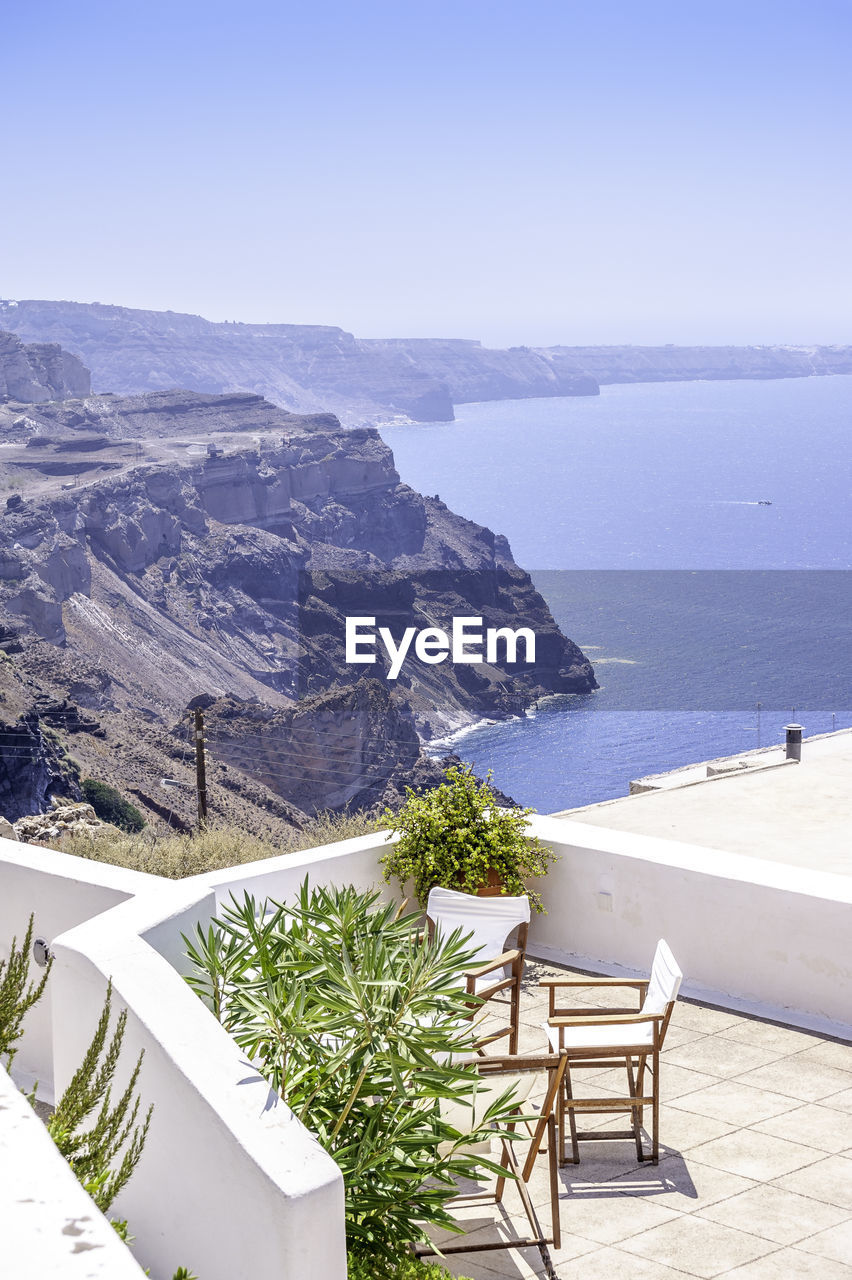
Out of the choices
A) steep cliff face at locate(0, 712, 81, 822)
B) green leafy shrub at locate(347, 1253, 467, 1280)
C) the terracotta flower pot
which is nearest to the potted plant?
the terracotta flower pot

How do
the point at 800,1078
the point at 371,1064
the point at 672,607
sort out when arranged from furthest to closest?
1. the point at 672,607
2. the point at 800,1078
3. the point at 371,1064

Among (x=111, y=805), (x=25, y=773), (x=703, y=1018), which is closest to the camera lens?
(x=703, y=1018)

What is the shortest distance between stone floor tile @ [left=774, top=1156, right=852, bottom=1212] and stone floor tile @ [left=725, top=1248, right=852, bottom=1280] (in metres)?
0.22

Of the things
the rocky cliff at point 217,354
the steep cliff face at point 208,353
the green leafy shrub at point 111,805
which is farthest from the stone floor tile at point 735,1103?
the steep cliff face at point 208,353

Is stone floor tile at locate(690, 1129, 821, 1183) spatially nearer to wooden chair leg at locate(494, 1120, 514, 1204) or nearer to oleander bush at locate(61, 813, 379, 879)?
wooden chair leg at locate(494, 1120, 514, 1204)

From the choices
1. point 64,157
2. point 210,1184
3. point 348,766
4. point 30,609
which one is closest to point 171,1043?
point 210,1184

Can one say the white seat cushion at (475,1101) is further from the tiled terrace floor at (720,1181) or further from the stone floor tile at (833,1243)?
the stone floor tile at (833,1243)

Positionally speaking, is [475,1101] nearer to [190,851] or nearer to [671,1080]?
[671,1080]

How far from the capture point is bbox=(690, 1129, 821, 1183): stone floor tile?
9.15ft

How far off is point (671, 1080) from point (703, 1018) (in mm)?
425

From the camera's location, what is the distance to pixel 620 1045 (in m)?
2.90

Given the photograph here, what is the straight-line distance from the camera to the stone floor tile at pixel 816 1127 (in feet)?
9.49

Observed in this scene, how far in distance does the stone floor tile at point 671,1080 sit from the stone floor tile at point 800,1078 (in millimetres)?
101

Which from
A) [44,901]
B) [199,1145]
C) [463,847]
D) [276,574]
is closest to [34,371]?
[276,574]
